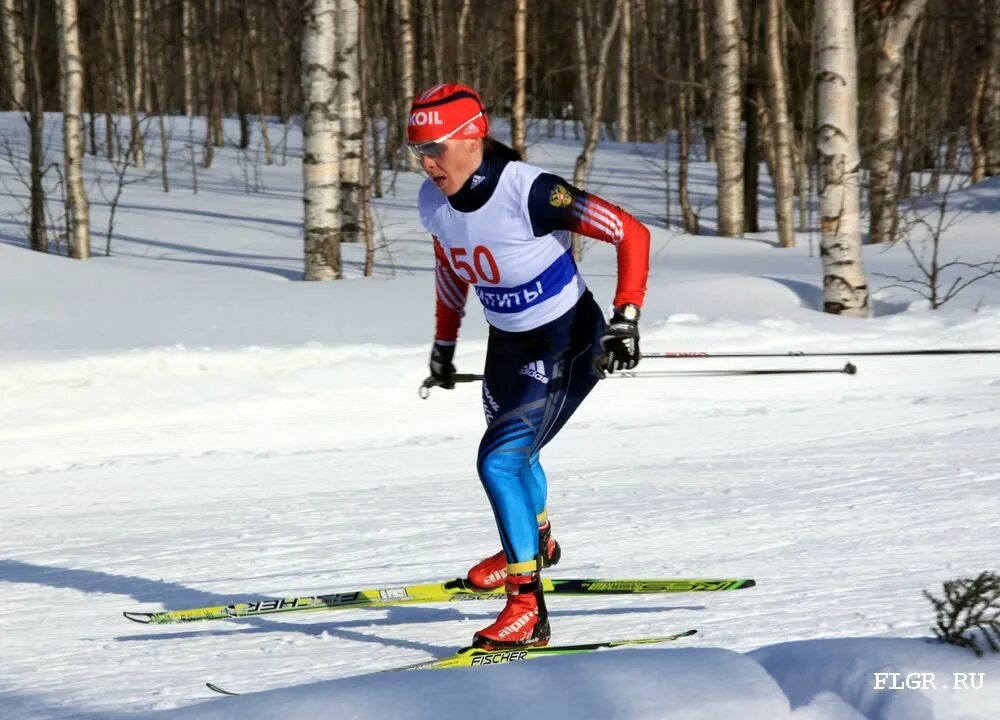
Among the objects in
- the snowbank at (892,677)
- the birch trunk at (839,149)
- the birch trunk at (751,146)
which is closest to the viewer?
the snowbank at (892,677)

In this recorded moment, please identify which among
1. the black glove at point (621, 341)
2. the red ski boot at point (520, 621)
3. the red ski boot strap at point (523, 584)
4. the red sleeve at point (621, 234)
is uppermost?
the red sleeve at point (621, 234)

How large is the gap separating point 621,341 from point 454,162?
0.78 m

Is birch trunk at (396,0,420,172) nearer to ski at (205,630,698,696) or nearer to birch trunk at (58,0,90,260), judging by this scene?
birch trunk at (58,0,90,260)

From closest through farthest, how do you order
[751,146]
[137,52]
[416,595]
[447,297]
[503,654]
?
[503,654] → [416,595] → [447,297] → [751,146] → [137,52]

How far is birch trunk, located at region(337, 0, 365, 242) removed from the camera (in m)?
14.8

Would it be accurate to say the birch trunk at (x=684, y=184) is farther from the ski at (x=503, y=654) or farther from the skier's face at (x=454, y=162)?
the ski at (x=503, y=654)

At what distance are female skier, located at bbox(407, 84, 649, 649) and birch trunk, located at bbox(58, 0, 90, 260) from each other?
1042 centimetres

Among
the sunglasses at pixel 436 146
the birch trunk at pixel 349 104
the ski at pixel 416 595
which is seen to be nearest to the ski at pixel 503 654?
the ski at pixel 416 595

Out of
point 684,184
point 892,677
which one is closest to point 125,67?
point 684,184

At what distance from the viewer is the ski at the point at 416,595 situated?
4.43 m

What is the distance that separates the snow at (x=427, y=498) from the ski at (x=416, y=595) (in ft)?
0.24

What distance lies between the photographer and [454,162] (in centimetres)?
401

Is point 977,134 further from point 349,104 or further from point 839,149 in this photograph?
point 839,149

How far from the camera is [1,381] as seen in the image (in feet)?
25.1
